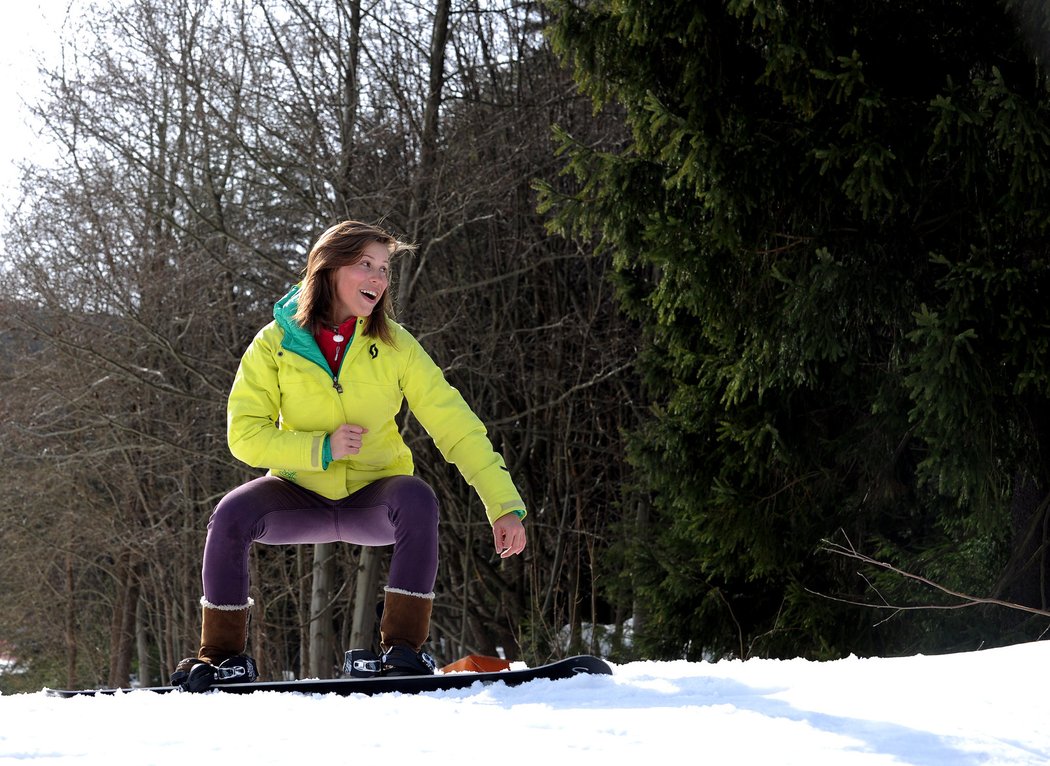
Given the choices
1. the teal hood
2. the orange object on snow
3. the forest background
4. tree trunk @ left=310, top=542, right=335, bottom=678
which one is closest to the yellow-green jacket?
the teal hood

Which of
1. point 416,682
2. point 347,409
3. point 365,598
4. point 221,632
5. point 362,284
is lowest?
point 365,598

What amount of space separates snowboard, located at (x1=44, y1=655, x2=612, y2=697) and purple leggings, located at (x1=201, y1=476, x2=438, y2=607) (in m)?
0.29

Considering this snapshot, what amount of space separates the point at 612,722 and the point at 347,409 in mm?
1347

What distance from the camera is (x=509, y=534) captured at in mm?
3021

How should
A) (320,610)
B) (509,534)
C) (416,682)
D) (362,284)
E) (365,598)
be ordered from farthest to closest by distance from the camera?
1. (320,610)
2. (365,598)
3. (362,284)
4. (509,534)
5. (416,682)

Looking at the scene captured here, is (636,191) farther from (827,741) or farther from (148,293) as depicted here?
(148,293)

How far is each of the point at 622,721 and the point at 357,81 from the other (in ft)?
26.3

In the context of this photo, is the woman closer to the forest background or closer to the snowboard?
the snowboard

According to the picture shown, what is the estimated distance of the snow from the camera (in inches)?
71.9

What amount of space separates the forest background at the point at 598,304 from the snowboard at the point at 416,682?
5.91 feet

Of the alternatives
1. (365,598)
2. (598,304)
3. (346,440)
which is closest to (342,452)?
(346,440)

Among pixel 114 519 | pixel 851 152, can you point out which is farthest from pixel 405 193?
pixel 114 519

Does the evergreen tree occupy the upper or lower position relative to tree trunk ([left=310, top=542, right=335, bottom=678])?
upper

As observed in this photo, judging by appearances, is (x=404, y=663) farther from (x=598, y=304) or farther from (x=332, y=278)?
(x=598, y=304)
